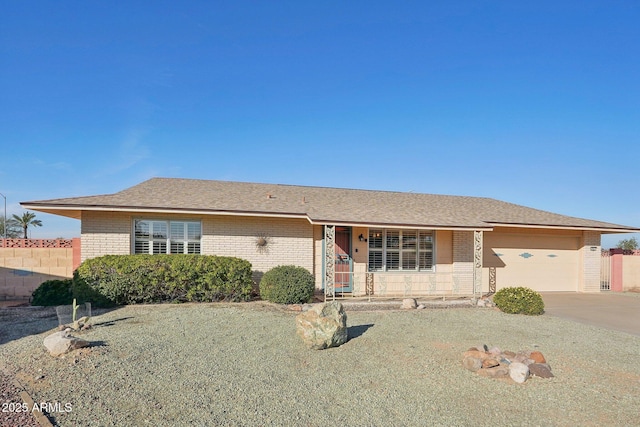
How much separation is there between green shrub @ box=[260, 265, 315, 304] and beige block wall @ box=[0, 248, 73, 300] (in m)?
8.21

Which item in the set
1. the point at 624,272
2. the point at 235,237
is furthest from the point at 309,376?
the point at 624,272

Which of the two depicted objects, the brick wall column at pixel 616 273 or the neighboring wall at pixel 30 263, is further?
the brick wall column at pixel 616 273

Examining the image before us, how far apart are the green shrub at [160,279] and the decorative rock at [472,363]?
7.18 metres

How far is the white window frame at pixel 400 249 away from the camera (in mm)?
14258

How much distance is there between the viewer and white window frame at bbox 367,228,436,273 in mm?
14258

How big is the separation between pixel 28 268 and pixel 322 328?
42.5 ft

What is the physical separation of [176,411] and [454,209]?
45.0ft

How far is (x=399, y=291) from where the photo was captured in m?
14.2

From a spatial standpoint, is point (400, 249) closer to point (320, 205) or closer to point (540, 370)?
point (320, 205)

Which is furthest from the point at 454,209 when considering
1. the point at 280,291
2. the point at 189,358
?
the point at 189,358

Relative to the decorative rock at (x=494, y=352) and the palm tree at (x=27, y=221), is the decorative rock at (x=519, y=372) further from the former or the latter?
the palm tree at (x=27, y=221)

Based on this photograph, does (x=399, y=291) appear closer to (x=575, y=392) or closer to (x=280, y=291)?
(x=280, y=291)

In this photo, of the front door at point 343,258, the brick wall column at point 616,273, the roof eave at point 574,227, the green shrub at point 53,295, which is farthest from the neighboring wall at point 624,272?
the green shrub at point 53,295

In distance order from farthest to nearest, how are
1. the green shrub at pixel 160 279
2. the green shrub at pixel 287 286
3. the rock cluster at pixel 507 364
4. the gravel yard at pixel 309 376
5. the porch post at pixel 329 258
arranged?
the porch post at pixel 329 258 → the green shrub at pixel 287 286 → the green shrub at pixel 160 279 → the rock cluster at pixel 507 364 → the gravel yard at pixel 309 376
